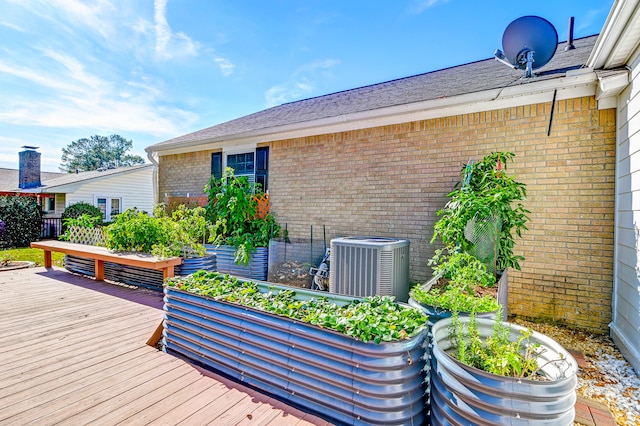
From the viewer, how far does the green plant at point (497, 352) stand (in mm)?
1461

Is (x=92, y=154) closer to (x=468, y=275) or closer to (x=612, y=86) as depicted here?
(x=468, y=275)

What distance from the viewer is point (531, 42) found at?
3.97m

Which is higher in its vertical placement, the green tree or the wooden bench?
the green tree

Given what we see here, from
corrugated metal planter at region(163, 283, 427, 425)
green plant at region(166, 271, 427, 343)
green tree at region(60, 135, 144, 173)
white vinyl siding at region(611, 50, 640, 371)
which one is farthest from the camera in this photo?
green tree at region(60, 135, 144, 173)

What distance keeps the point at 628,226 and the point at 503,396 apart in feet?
10.1

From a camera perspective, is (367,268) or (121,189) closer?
(367,268)

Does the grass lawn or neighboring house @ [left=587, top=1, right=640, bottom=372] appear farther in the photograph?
the grass lawn

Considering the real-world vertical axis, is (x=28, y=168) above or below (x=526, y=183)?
above

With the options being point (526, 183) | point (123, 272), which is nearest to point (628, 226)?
point (526, 183)

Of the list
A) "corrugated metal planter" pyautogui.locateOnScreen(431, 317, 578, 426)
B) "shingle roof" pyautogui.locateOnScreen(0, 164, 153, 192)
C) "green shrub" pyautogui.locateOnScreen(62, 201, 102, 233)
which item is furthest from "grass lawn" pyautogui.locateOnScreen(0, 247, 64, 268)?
"corrugated metal planter" pyautogui.locateOnScreen(431, 317, 578, 426)

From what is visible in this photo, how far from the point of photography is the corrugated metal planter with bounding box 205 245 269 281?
18.9 feet

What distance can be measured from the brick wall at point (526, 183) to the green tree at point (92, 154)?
53.8m

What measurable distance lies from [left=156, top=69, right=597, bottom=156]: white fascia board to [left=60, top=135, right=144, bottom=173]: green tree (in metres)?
52.8

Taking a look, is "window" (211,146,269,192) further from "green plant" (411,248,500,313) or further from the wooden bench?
"green plant" (411,248,500,313)
